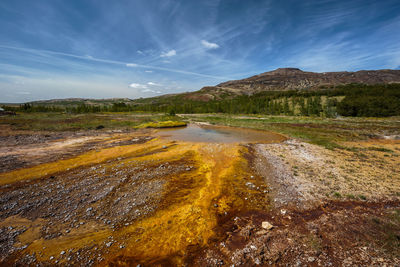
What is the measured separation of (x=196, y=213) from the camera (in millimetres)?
6543

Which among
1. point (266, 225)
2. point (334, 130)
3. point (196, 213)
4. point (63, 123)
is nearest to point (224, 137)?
point (196, 213)

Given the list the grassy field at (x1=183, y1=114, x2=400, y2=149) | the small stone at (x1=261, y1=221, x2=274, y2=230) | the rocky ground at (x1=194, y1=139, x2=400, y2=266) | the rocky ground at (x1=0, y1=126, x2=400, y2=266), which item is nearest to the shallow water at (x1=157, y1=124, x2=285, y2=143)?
the grassy field at (x1=183, y1=114, x2=400, y2=149)

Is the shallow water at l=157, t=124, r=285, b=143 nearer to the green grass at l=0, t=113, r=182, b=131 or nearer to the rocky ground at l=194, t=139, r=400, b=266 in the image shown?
the rocky ground at l=194, t=139, r=400, b=266

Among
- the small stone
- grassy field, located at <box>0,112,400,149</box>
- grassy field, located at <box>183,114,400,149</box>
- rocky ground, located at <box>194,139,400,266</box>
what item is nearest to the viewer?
rocky ground, located at <box>194,139,400,266</box>

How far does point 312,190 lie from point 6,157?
22414 mm

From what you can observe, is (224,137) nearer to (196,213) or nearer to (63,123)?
(196,213)

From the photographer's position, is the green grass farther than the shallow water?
Yes

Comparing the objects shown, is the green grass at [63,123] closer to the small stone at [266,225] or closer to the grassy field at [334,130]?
the grassy field at [334,130]

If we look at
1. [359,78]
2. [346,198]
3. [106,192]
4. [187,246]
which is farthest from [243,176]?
[359,78]

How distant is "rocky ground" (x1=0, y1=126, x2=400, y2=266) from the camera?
4.64 m

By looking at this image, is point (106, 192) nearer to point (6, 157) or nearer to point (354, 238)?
point (354, 238)

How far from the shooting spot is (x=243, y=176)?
10102mm

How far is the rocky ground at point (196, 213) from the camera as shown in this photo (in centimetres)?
464

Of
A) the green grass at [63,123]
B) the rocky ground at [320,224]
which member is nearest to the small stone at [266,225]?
the rocky ground at [320,224]
